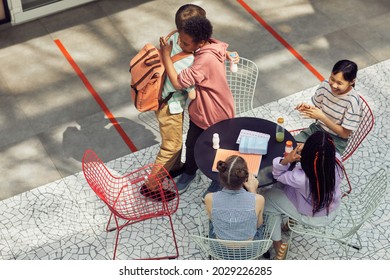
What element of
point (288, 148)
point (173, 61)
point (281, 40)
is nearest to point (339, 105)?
point (288, 148)

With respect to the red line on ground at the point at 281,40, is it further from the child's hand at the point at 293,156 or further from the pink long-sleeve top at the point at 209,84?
the child's hand at the point at 293,156

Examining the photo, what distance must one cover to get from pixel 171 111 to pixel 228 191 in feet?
3.51

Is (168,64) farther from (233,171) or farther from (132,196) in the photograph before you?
(132,196)

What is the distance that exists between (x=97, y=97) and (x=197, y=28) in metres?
2.25

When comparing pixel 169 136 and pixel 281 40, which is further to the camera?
pixel 281 40

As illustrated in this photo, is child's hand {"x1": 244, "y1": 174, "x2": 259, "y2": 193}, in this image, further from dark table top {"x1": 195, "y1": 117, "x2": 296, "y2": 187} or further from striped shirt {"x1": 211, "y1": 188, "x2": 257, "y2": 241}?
A: striped shirt {"x1": 211, "y1": 188, "x2": 257, "y2": 241}

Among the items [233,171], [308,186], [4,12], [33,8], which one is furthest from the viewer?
[33,8]

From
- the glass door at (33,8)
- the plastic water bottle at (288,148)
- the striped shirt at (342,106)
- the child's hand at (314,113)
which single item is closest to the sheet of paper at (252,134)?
the plastic water bottle at (288,148)

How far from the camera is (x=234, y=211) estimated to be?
17.1 feet

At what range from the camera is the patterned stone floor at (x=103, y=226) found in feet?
20.1

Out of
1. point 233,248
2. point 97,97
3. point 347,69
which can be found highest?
point 347,69

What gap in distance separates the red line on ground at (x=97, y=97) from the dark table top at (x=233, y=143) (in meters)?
1.23

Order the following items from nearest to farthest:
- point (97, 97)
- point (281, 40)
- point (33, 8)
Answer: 1. point (97, 97)
2. point (281, 40)
3. point (33, 8)
